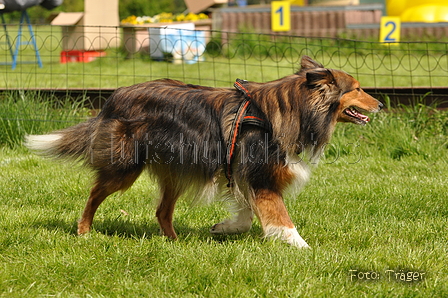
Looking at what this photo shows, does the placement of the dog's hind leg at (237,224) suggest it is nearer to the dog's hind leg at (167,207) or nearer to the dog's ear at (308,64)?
the dog's hind leg at (167,207)

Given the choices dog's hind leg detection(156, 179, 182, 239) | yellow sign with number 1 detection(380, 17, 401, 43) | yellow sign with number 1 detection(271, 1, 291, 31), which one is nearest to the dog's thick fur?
dog's hind leg detection(156, 179, 182, 239)

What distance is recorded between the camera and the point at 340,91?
3748 mm

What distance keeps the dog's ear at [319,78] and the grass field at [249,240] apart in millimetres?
1087

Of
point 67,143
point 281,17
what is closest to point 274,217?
point 67,143

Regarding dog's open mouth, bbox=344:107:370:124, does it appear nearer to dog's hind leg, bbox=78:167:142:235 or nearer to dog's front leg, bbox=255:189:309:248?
dog's front leg, bbox=255:189:309:248

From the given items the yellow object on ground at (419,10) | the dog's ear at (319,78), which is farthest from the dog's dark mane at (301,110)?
the yellow object on ground at (419,10)

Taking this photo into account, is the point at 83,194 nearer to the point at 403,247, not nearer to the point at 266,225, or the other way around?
the point at 266,225

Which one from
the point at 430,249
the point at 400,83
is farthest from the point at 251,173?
the point at 400,83

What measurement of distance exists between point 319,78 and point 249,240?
4.09ft

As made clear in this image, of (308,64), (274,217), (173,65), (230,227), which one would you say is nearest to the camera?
(274,217)

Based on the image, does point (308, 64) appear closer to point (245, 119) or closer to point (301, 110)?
point (301, 110)

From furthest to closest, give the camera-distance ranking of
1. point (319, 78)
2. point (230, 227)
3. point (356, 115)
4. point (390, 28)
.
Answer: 1. point (390, 28)
2. point (230, 227)
3. point (356, 115)
4. point (319, 78)

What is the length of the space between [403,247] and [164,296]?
5.43 ft

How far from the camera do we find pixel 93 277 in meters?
3.18
